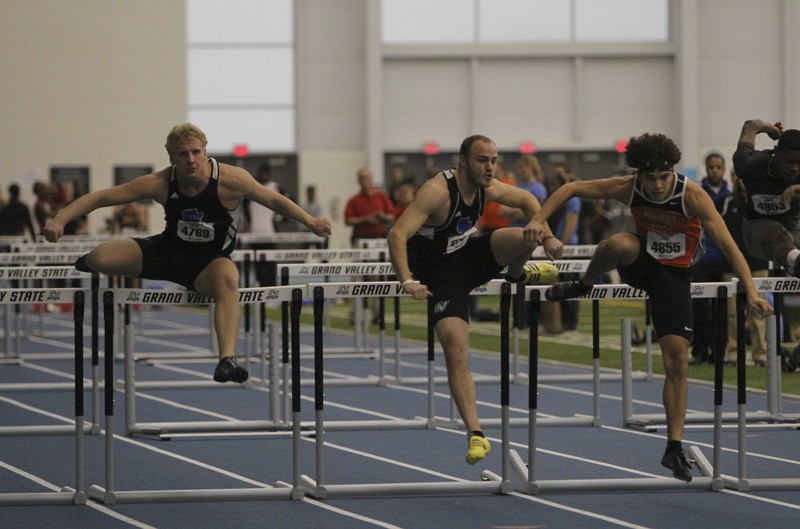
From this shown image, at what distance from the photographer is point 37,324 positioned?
71.0 ft

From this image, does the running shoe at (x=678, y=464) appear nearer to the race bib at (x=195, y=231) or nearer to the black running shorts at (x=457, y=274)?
the black running shorts at (x=457, y=274)

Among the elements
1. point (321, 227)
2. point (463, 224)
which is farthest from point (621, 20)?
point (463, 224)

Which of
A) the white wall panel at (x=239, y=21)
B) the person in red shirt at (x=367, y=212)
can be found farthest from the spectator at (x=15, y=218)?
the white wall panel at (x=239, y=21)

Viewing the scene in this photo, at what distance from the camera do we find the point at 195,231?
873 centimetres

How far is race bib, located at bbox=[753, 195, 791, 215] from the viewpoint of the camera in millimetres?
9508

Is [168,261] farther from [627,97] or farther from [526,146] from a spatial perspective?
[627,97]

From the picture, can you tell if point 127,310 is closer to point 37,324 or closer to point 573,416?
point 573,416

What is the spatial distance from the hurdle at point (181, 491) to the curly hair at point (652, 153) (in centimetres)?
190

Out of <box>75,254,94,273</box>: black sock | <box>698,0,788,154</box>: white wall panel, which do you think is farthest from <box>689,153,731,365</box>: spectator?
<box>698,0,788,154</box>: white wall panel

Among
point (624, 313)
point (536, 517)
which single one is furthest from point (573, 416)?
point (624, 313)

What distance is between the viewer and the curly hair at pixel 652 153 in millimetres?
7828

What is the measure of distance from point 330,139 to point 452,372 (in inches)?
998

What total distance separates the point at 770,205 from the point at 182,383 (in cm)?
607

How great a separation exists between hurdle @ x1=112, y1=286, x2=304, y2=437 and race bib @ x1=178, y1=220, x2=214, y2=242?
1.11 ft
